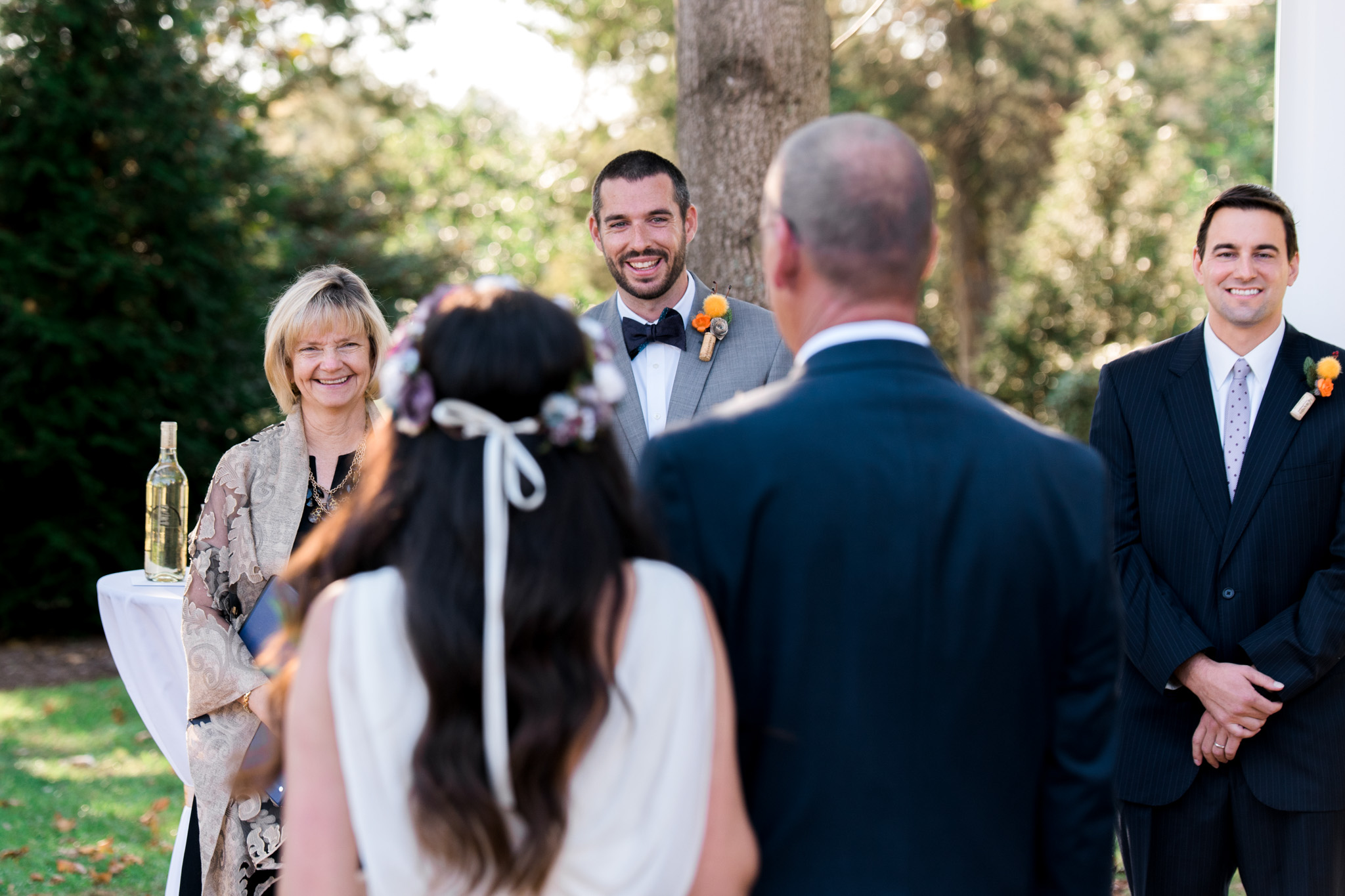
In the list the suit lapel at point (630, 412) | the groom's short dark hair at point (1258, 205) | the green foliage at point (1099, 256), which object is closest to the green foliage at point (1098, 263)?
the green foliage at point (1099, 256)

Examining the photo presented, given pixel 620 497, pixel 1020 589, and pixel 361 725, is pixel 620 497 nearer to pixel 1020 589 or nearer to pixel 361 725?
pixel 361 725

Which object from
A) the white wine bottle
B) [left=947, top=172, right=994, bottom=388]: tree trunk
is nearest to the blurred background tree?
the white wine bottle

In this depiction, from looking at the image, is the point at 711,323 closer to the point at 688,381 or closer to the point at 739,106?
the point at 688,381

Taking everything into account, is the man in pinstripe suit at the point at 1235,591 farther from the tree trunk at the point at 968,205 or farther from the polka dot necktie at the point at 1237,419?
the tree trunk at the point at 968,205

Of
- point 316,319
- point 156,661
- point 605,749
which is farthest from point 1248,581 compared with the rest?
point 156,661

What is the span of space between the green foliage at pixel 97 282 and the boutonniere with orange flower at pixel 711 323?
7090mm

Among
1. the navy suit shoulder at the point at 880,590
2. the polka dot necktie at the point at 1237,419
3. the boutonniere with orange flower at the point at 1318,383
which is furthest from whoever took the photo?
the polka dot necktie at the point at 1237,419

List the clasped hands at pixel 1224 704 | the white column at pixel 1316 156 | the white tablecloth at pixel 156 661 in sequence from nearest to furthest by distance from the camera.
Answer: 1. the clasped hands at pixel 1224 704
2. the white tablecloth at pixel 156 661
3. the white column at pixel 1316 156

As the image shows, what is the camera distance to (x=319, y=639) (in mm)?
1584

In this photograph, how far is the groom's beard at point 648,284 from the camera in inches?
156

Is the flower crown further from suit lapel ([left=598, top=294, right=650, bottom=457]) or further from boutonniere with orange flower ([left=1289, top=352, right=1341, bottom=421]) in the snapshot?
boutonniere with orange flower ([left=1289, top=352, right=1341, bottom=421])

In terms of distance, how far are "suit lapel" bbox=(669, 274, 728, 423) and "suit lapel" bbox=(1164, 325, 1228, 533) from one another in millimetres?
1420

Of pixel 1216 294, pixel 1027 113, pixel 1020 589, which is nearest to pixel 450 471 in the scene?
pixel 1020 589

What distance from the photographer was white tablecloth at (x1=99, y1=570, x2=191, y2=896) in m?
4.07
